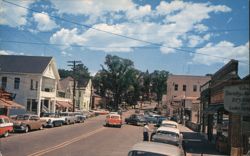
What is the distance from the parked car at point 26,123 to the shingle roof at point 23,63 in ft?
69.2

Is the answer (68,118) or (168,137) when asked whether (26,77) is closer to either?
(68,118)

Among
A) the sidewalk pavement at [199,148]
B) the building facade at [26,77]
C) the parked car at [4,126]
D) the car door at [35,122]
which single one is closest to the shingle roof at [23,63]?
the building facade at [26,77]

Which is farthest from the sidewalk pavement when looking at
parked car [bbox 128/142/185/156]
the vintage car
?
parked car [bbox 128/142/185/156]

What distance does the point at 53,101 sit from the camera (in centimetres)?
6769

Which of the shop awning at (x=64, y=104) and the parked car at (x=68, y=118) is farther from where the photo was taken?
the shop awning at (x=64, y=104)

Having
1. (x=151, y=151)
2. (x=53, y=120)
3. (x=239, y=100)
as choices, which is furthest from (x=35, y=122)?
(x=239, y=100)

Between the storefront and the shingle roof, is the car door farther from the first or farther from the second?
the shingle roof

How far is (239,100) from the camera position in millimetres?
7496

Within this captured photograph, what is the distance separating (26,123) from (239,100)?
1157 inches

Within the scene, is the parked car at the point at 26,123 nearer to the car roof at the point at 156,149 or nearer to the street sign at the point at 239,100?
the car roof at the point at 156,149

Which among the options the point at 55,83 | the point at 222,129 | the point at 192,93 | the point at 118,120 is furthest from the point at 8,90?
the point at 192,93

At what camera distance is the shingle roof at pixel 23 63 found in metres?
57.9

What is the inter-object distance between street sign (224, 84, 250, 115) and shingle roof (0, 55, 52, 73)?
→ 52173 millimetres

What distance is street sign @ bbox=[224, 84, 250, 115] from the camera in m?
7.42
